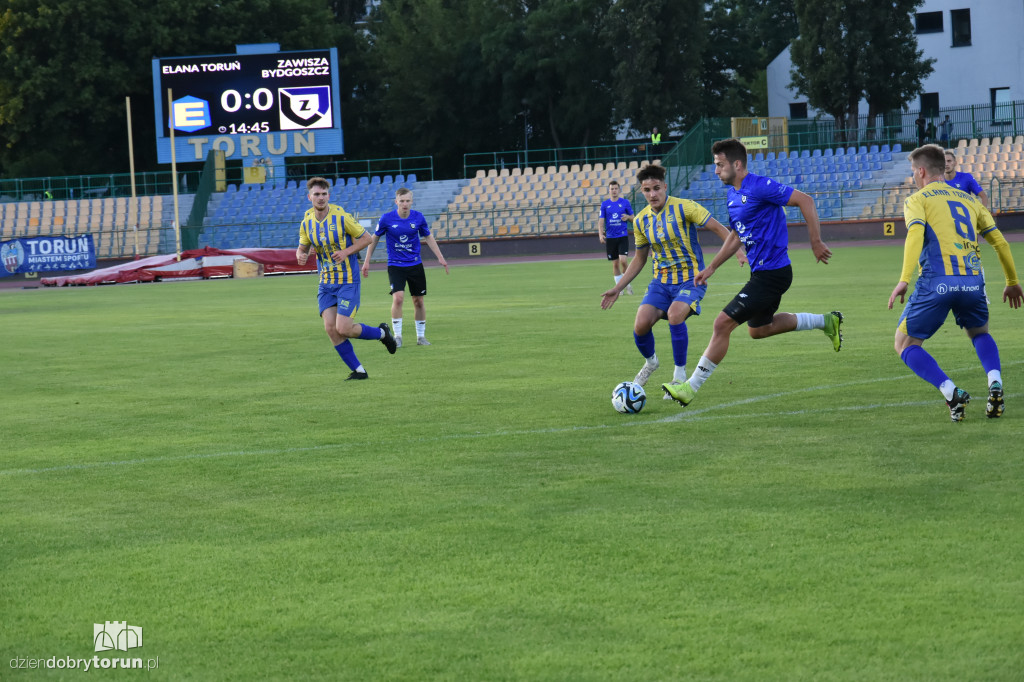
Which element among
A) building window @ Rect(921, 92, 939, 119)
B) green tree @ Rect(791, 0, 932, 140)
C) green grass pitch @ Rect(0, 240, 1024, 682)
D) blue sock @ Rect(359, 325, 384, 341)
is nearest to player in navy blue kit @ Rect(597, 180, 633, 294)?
blue sock @ Rect(359, 325, 384, 341)

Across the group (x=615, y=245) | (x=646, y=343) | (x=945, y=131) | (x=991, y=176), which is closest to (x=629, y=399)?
(x=646, y=343)

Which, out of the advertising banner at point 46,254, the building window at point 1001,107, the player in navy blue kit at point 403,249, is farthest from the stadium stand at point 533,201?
the player in navy blue kit at point 403,249

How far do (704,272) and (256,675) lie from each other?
250 inches

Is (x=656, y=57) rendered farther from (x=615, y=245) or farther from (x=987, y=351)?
(x=987, y=351)

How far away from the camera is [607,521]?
6.04 meters

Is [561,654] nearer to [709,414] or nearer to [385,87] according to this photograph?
[709,414]

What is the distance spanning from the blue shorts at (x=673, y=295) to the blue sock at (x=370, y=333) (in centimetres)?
359

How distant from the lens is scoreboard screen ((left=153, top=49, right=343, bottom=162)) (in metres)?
46.2

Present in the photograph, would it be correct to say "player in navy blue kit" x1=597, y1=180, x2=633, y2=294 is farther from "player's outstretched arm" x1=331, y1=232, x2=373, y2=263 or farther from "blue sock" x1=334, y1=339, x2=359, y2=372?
"blue sock" x1=334, y1=339, x2=359, y2=372

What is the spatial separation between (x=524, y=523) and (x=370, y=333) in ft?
23.8

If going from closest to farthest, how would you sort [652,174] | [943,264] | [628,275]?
[943,264] → [652,174] → [628,275]

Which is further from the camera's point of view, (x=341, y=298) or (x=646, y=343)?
(x=341, y=298)

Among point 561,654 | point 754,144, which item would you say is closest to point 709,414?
point 561,654

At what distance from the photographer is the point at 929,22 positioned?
2366 inches
